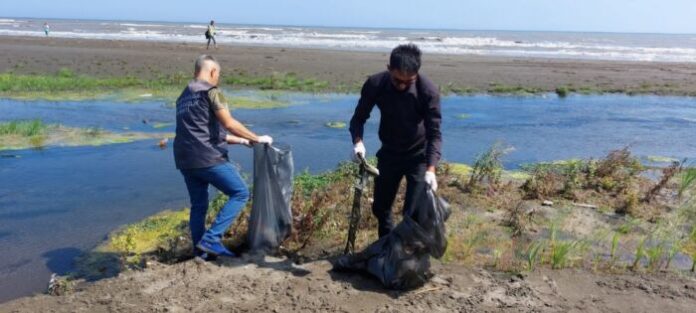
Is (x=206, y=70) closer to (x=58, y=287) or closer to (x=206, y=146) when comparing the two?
(x=206, y=146)

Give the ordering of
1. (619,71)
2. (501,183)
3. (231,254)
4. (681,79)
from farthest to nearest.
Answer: (619,71), (681,79), (501,183), (231,254)

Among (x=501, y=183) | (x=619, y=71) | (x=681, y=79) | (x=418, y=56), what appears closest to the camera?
(x=418, y=56)

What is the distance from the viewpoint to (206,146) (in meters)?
4.27

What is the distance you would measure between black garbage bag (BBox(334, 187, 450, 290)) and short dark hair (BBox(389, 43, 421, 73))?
85 centimetres

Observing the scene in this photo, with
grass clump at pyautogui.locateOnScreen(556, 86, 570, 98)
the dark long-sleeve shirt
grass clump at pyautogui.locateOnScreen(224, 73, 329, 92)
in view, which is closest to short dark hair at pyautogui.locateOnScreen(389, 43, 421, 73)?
the dark long-sleeve shirt

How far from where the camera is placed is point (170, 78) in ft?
55.0

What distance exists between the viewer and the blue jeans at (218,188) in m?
4.36

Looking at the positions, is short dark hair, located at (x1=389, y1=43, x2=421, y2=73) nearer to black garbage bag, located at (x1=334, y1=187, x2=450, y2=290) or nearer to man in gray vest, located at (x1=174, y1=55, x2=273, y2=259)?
black garbage bag, located at (x1=334, y1=187, x2=450, y2=290)

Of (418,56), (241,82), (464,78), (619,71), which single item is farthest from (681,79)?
(418,56)

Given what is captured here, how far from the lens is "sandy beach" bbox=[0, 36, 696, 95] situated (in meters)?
19.0

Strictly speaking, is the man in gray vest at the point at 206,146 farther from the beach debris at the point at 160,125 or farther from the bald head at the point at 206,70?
the beach debris at the point at 160,125

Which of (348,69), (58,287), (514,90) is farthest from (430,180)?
(348,69)

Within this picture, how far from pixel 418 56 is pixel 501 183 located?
138 inches

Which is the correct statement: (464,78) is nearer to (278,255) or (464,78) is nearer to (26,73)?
(26,73)
